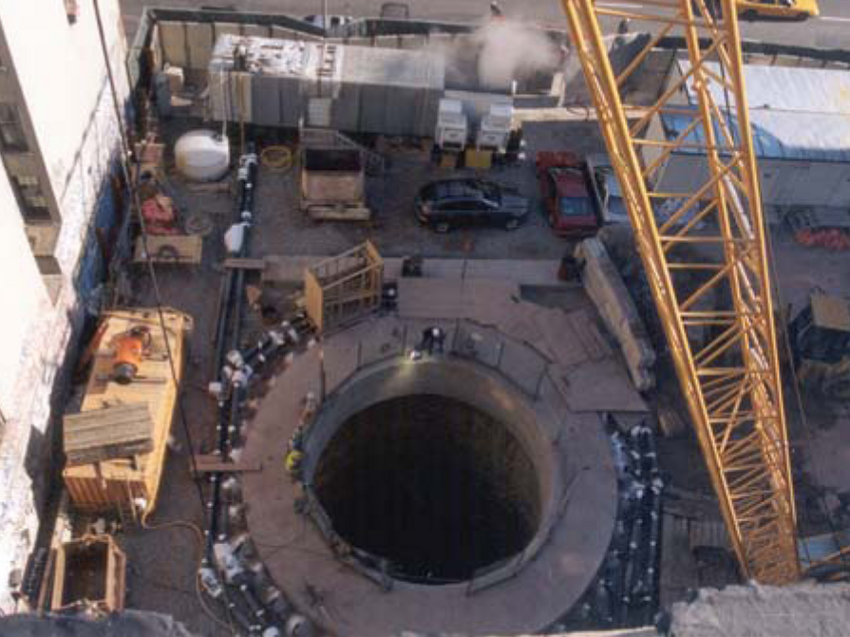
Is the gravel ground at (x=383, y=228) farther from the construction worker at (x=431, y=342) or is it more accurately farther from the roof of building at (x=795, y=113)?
the roof of building at (x=795, y=113)

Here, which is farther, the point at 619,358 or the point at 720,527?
the point at 619,358

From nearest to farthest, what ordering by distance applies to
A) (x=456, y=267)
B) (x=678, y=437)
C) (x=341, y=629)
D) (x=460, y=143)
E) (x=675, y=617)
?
(x=675, y=617) → (x=341, y=629) → (x=678, y=437) → (x=456, y=267) → (x=460, y=143)

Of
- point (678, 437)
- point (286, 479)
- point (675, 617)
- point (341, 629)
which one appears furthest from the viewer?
point (678, 437)

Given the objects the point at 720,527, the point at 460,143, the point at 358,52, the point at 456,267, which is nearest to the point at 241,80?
the point at 358,52

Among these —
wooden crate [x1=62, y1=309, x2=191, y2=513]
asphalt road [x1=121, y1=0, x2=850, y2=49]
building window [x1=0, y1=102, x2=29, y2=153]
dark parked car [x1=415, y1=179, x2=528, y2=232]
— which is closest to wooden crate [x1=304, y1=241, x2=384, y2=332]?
wooden crate [x1=62, y1=309, x2=191, y2=513]

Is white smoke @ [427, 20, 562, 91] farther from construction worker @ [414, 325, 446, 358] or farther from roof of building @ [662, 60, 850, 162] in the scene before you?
construction worker @ [414, 325, 446, 358]

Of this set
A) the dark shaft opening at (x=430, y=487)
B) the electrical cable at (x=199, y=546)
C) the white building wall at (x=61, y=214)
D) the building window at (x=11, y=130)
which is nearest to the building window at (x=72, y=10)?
the white building wall at (x=61, y=214)

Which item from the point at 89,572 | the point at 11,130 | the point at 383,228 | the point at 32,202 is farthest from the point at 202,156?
the point at 89,572

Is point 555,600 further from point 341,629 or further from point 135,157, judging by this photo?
point 135,157
